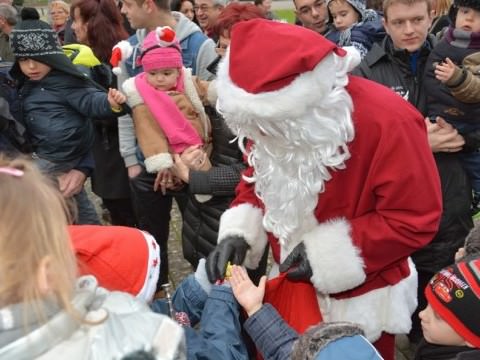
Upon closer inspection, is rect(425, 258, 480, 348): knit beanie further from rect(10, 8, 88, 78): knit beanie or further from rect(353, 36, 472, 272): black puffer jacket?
rect(10, 8, 88, 78): knit beanie

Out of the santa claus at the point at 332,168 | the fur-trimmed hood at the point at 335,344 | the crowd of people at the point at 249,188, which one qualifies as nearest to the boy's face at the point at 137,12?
the crowd of people at the point at 249,188

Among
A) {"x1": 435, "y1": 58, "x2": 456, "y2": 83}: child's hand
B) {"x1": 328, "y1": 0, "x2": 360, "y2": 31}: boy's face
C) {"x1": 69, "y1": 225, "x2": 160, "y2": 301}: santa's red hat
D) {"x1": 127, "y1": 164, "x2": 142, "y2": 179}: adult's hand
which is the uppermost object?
{"x1": 435, "y1": 58, "x2": 456, "y2": 83}: child's hand

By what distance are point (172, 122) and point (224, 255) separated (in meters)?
0.94

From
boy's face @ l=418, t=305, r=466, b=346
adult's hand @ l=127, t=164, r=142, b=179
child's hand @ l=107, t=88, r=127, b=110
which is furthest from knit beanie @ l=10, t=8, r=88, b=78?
boy's face @ l=418, t=305, r=466, b=346

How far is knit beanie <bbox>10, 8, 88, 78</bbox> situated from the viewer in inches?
120

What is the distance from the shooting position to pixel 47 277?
114cm

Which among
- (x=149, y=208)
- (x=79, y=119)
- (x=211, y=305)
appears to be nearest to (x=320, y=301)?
(x=211, y=305)

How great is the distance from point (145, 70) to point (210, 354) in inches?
66.9

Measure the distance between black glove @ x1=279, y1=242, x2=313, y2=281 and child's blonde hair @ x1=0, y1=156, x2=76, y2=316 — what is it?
2.82 ft

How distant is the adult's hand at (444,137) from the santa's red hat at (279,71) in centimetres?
96

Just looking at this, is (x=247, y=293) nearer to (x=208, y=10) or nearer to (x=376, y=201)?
(x=376, y=201)

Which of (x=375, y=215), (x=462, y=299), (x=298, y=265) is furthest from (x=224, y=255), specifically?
(x=462, y=299)

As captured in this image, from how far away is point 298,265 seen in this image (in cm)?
187

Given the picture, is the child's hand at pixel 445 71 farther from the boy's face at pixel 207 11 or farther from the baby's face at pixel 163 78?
the boy's face at pixel 207 11
